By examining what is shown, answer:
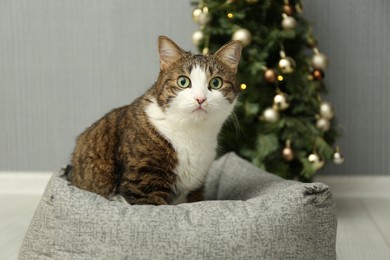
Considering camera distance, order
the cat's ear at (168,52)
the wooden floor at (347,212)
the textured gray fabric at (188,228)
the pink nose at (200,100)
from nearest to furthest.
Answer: the textured gray fabric at (188,228) < the pink nose at (200,100) < the cat's ear at (168,52) < the wooden floor at (347,212)

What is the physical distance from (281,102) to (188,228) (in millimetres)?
1074

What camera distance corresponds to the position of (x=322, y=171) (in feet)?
9.73

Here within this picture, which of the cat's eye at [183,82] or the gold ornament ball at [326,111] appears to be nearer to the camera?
the cat's eye at [183,82]

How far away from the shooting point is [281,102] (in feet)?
7.73

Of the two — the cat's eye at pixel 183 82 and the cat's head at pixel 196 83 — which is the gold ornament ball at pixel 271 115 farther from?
the cat's eye at pixel 183 82

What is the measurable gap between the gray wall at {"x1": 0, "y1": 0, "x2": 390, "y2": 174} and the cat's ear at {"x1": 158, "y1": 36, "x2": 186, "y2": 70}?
1.22 m

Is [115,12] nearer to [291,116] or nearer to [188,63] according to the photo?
[291,116]

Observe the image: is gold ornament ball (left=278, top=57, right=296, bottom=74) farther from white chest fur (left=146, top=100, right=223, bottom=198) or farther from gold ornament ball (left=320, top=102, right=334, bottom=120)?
white chest fur (left=146, top=100, right=223, bottom=198)

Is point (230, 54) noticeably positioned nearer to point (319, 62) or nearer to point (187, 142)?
point (187, 142)

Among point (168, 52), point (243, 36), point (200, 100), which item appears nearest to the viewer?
point (200, 100)

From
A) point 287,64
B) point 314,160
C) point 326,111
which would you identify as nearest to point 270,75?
point 287,64

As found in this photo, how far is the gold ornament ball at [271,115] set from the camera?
2371 millimetres

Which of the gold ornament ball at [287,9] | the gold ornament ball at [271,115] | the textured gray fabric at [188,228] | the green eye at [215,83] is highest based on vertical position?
the gold ornament ball at [287,9]

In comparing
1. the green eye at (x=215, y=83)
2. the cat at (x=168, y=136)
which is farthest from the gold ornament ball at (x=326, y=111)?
the green eye at (x=215, y=83)
